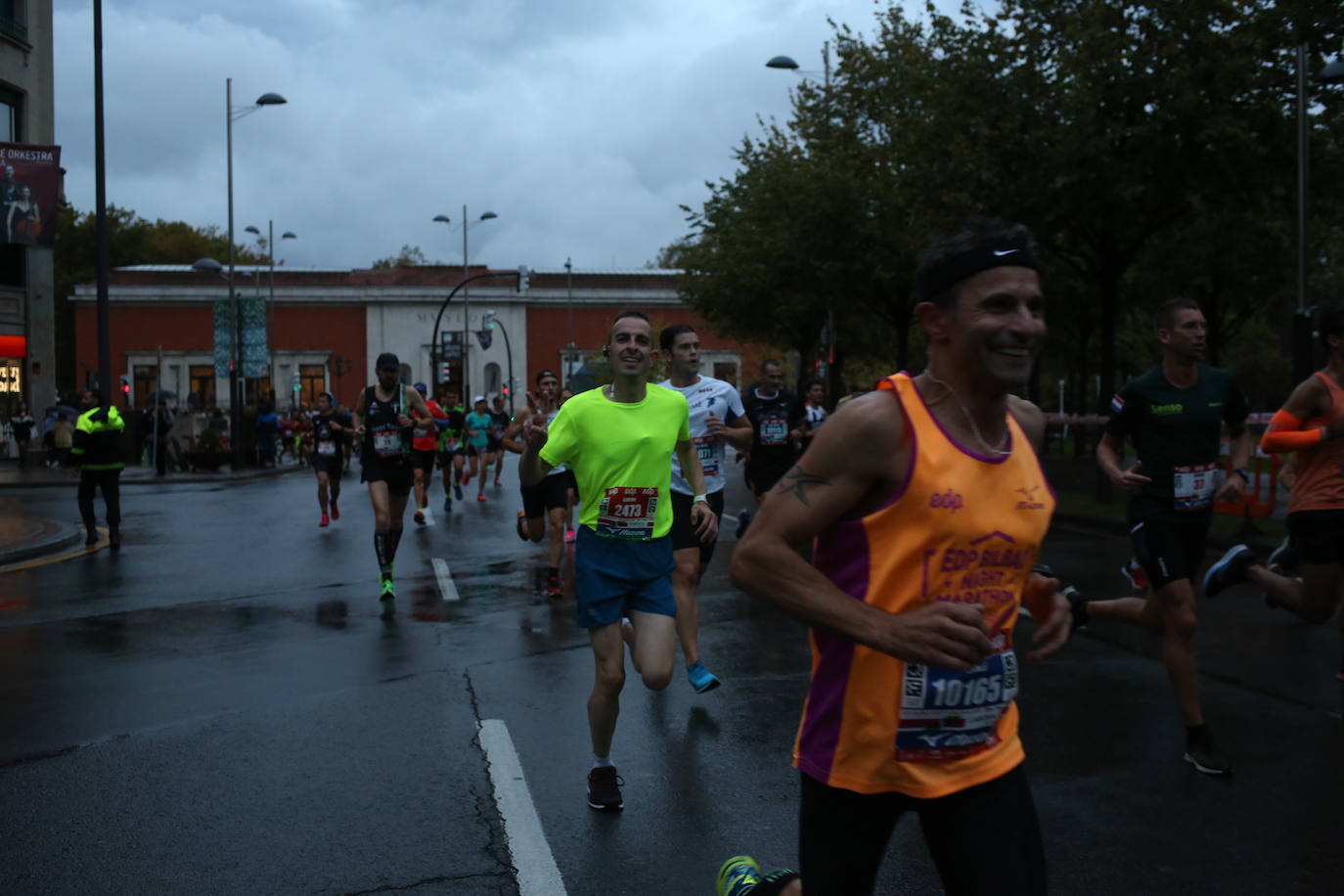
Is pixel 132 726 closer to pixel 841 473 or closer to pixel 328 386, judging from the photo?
pixel 841 473

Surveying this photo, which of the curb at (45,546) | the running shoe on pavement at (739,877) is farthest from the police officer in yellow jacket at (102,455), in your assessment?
the running shoe on pavement at (739,877)

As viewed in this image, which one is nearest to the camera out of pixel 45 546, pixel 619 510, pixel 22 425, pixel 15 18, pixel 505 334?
pixel 619 510

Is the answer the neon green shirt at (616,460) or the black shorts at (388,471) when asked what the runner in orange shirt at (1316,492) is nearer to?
the neon green shirt at (616,460)

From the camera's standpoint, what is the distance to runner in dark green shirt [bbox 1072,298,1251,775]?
5.57 meters

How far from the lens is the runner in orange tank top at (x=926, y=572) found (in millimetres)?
2561

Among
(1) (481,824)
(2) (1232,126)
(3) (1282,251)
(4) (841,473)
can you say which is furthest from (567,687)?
(3) (1282,251)

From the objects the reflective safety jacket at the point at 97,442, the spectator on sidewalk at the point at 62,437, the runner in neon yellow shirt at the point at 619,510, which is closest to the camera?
the runner in neon yellow shirt at the point at 619,510

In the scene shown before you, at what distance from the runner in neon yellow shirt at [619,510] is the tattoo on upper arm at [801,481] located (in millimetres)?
2599

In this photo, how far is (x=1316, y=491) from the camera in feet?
20.7

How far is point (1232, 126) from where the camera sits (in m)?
17.4

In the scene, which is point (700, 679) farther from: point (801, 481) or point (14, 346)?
point (14, 346)

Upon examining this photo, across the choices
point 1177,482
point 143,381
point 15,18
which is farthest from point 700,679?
point 143,381

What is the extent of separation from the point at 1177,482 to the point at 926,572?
3596mm

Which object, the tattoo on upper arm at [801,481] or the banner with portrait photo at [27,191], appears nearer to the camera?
the tattoo on upper arm at [801,481]
